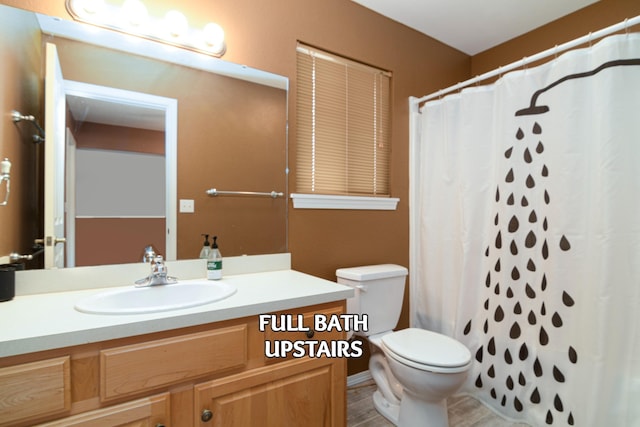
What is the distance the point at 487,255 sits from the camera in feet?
6.00

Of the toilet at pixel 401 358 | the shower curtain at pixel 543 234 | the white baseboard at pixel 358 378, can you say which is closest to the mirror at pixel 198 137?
the toilet at pixel 401 358

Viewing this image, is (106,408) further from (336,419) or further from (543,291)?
(543,291)

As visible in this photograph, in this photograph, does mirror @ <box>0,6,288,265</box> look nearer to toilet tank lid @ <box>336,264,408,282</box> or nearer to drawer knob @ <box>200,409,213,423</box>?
toilet tank lid @ <box>336,264,408,282</box>

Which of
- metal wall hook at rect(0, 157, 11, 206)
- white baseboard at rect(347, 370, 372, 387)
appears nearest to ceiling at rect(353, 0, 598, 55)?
metal wall hook at rect(0, 157, 11, 206)

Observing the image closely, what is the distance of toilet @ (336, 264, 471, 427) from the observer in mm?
1384

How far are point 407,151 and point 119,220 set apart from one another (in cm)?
180

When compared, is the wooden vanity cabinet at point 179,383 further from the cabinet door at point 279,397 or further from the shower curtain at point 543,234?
the shower curtain at point 543,234

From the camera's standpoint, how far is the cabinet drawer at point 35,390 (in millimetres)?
725

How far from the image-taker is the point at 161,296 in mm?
1236

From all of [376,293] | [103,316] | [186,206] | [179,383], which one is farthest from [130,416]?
[376,293]

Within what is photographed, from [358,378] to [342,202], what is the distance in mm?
1142

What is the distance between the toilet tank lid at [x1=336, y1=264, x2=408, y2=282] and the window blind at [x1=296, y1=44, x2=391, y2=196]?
0.49 m

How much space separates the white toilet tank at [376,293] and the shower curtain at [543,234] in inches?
16.0

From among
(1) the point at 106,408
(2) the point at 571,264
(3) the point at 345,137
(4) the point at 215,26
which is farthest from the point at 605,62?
(1) the point at 106,408
